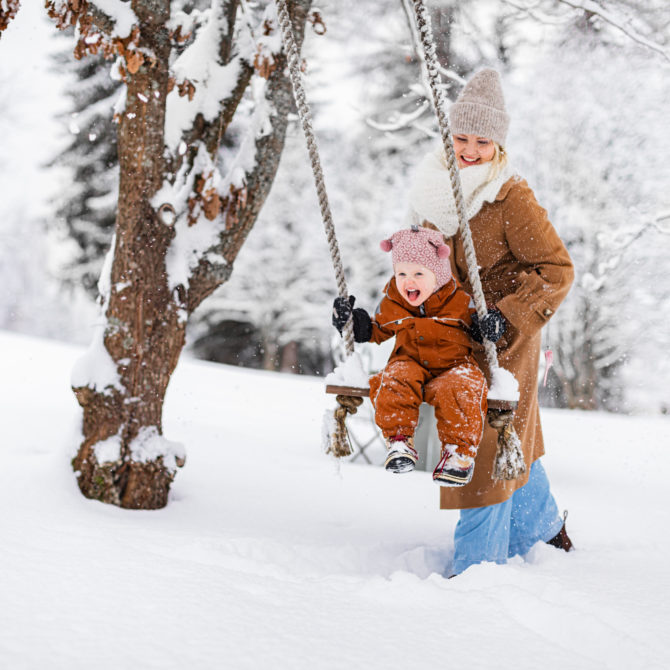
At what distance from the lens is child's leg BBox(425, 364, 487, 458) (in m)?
2.28

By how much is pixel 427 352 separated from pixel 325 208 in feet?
2.11

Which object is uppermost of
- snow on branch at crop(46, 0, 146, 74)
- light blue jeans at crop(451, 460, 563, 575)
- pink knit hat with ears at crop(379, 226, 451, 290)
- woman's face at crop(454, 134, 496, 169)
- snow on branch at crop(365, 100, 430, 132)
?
snow on branch at crop(365, 100, 430, 132)

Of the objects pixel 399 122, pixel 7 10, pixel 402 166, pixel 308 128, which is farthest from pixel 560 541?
pixel 402 166

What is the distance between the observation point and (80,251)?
44.4 ft

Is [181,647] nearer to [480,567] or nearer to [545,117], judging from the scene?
[480,567]

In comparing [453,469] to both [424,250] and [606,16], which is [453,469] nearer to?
[424,250]

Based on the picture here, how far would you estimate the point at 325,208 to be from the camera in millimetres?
2396

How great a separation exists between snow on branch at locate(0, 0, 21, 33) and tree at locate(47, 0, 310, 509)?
33 centimetres

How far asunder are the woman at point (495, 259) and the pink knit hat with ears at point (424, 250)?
233mm

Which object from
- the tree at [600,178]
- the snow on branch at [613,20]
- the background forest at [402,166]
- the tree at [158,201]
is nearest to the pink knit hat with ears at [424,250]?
the tree at [158,201]

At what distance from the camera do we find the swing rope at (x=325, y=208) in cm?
235

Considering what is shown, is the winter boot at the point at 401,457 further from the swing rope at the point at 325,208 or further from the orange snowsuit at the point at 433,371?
the swing rope at the point at 325,208

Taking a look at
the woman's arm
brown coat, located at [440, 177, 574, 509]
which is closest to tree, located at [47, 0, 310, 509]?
brown coat, located at [440, 177, 574, 509]

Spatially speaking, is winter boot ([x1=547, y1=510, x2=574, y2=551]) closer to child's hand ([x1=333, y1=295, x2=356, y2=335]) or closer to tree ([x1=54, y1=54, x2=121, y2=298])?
child's hand ([x1=333, y1=295, x2=356, y2=335])
